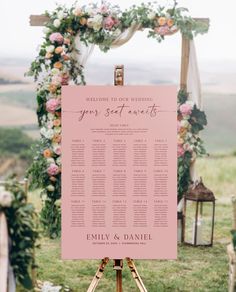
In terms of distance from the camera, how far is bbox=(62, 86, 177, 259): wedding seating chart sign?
3307 millimetres

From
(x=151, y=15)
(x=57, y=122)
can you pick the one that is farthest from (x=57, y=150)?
(x=151, y=15)

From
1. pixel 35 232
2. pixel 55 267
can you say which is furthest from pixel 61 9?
pixel 55 267

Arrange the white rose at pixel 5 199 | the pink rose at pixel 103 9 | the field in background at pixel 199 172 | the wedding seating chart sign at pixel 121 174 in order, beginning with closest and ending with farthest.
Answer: the white rose at pixel 5 199, the wedding seating chart sign at pixel 121 174, the pink rose at pixel 103 9, the field in background at pixel 199 172

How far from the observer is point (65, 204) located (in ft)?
11.0

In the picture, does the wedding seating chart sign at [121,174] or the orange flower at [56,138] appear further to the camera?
the orange flower at [56,138]

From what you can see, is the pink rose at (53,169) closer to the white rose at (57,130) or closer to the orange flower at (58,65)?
the white rose at (57,130)

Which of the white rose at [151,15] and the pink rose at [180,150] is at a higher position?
the white rose at [151,15]

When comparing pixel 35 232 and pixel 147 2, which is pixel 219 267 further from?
pixel 147 2

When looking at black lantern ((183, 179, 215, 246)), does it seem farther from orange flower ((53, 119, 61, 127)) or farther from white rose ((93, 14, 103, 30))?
white rose ((93, 14, 103, 30))

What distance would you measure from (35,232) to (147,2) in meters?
1.53

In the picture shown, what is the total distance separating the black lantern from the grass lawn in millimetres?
42

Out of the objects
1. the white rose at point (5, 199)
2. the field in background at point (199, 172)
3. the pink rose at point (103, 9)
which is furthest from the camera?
the field in background at point (199, 172)

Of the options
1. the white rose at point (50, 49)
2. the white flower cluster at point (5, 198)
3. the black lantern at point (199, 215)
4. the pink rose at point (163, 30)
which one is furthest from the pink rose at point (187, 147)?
the white flower cluster at point (5, 198)

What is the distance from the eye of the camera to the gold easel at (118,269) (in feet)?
10.9
